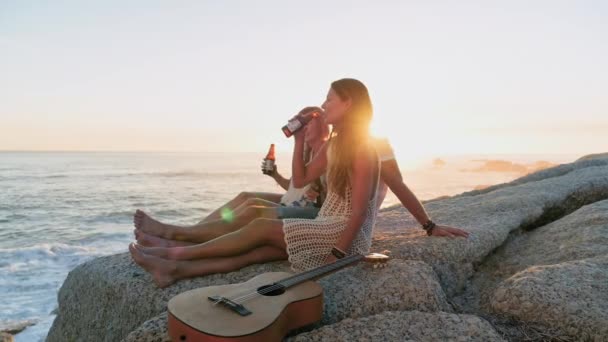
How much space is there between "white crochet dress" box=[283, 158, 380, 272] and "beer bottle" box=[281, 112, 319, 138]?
2.52ft

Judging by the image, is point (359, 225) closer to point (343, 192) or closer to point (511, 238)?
point (343, 192)

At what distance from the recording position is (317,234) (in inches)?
150

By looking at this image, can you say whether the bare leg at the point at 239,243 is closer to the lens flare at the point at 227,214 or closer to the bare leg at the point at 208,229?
the bare leg at the point at 208,229

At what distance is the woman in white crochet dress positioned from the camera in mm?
3734

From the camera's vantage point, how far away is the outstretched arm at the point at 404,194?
446 centimetres

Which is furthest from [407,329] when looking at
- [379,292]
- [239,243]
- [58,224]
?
[58,224]

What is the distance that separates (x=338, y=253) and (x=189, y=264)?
1.30 metres

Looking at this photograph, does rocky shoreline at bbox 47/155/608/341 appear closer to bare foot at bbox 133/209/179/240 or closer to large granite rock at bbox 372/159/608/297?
large granite rock at bbox 372/159/608/297

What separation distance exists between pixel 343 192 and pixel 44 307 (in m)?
7.51

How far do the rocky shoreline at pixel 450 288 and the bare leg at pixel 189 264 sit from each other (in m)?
0.07

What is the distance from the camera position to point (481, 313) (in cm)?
358

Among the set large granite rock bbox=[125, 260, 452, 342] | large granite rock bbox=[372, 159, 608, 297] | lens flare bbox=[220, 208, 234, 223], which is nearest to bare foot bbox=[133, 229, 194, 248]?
lens flare bbox=[220, 208, 234, 223]

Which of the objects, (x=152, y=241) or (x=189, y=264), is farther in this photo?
(x=152, y=241)

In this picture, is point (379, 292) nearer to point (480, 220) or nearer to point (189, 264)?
point (189, 264)
